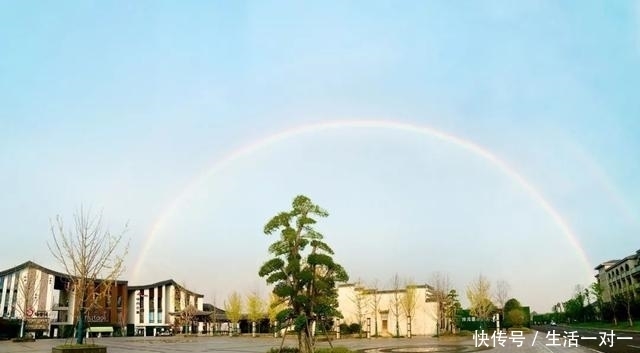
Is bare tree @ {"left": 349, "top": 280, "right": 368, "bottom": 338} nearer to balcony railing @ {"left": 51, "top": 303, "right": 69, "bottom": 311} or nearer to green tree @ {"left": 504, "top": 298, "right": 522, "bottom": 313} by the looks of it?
green tree @ {"left": 504, "top": 298, "right": 522, "bottom": 313}

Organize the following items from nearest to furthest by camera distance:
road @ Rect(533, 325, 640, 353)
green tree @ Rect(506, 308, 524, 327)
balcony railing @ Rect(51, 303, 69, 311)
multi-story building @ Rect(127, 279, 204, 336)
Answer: road @ Rect(533, 325, 640, 353)
green tree @ Rect(506, 308, 524, 327)
balcony railing @ Rect(51, 303, 69, 311)
multi-story building @ Rect(127, 279, 204, 336)

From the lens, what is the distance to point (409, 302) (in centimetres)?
6688

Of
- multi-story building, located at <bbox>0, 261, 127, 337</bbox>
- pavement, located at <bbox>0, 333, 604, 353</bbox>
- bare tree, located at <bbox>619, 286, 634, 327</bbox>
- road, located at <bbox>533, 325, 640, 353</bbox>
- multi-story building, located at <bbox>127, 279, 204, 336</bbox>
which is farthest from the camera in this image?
multi-story building, located at <bbox>127, 279, 204, 336</bbox>

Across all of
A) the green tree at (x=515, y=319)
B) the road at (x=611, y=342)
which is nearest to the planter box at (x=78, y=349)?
the road at (x=611, y=342)

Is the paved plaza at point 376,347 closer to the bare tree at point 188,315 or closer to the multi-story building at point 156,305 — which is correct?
the bare tree at point 188,315

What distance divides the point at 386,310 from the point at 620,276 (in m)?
71.1

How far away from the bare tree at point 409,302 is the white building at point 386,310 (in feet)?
1.05

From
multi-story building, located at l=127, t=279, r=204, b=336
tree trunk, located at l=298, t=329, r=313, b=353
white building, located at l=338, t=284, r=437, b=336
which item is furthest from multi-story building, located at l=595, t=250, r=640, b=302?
tree trunk, located at l=298, t=329, r=313, b=353

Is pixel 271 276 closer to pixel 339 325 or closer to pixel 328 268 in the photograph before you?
pixel 328 268

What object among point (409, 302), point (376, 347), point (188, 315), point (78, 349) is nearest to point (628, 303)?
point (409, 302)

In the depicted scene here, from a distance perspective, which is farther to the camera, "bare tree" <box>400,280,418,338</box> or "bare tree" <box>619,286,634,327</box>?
"bare tree" <box>619,286,634,327</box>

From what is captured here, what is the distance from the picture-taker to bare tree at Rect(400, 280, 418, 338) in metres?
66.9

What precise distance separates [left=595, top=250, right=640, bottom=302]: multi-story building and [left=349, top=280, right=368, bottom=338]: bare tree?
46561 millimetres

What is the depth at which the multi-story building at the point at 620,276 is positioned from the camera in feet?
329
